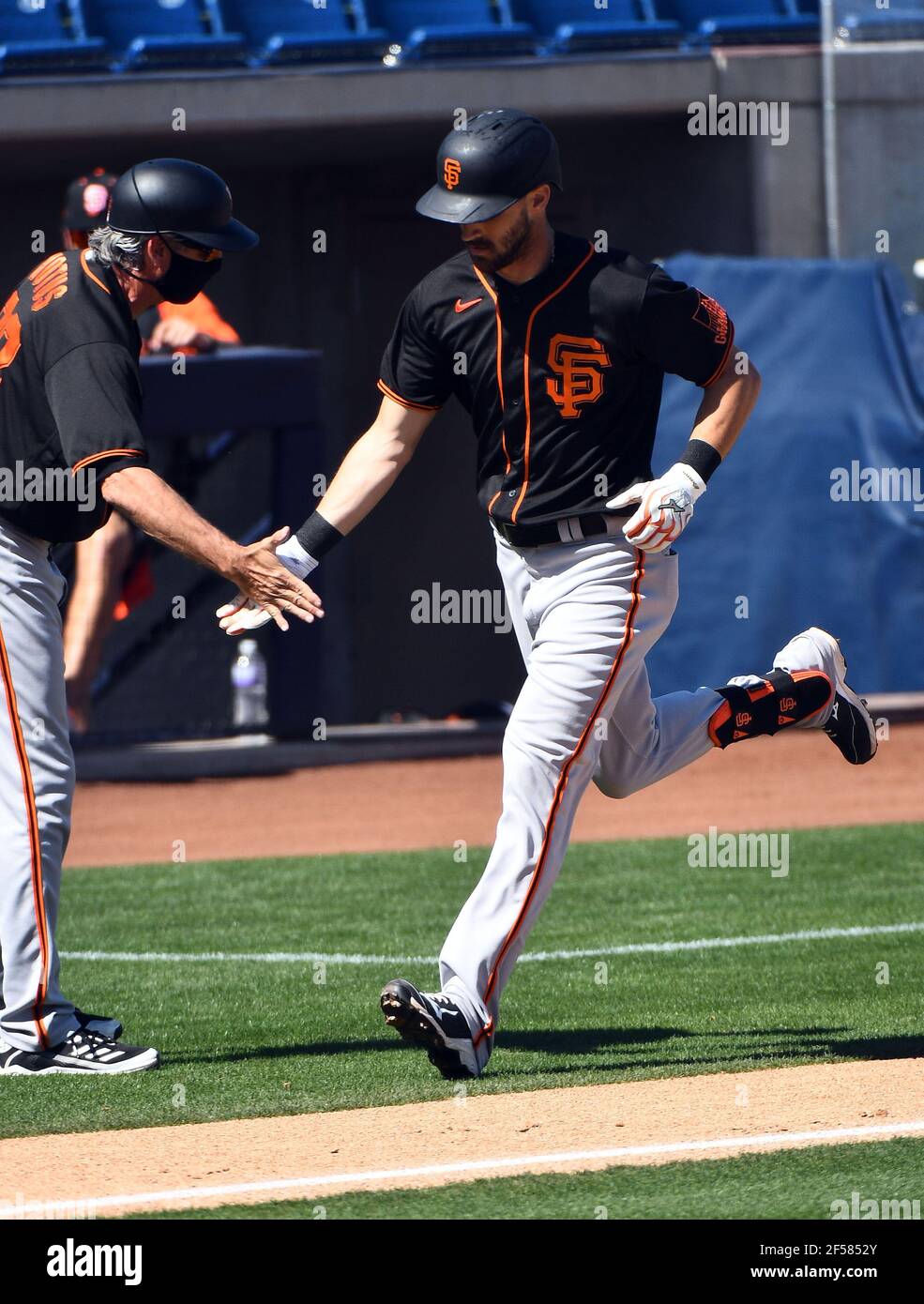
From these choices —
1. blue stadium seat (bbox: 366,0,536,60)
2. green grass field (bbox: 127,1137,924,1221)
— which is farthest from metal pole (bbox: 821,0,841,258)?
green grass field (bbox: 127,1137,924,1221)

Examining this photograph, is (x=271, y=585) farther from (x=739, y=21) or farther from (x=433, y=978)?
(x=739, y=21)

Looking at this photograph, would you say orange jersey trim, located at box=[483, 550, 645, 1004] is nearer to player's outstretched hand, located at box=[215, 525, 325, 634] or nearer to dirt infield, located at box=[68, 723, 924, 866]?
player's outstretched hand, located at box=[215, 525, 325, 634]

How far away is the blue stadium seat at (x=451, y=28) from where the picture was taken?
52.5 ft

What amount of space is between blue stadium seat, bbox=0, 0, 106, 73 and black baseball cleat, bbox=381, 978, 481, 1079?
12883 mm

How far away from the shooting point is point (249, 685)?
528 inches

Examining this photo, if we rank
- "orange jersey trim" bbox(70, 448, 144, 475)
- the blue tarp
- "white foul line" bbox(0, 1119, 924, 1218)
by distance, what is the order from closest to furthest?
"white foul line" bbox(0, 1119, 924, 1218)
"orange jersey trim" bbox(70, 448, 144, 475)
the blue tarp

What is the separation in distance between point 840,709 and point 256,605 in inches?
69.7

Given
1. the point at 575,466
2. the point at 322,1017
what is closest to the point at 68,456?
the point at 575,466

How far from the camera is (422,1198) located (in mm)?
3330

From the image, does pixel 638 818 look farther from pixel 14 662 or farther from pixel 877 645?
pixel 14 662

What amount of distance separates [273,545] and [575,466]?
29.6 inches

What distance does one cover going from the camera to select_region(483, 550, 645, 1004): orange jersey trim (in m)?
4.46

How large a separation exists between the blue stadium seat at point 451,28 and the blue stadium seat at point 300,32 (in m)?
0.29

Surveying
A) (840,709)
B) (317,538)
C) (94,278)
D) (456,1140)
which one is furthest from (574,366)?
(456,1140)
